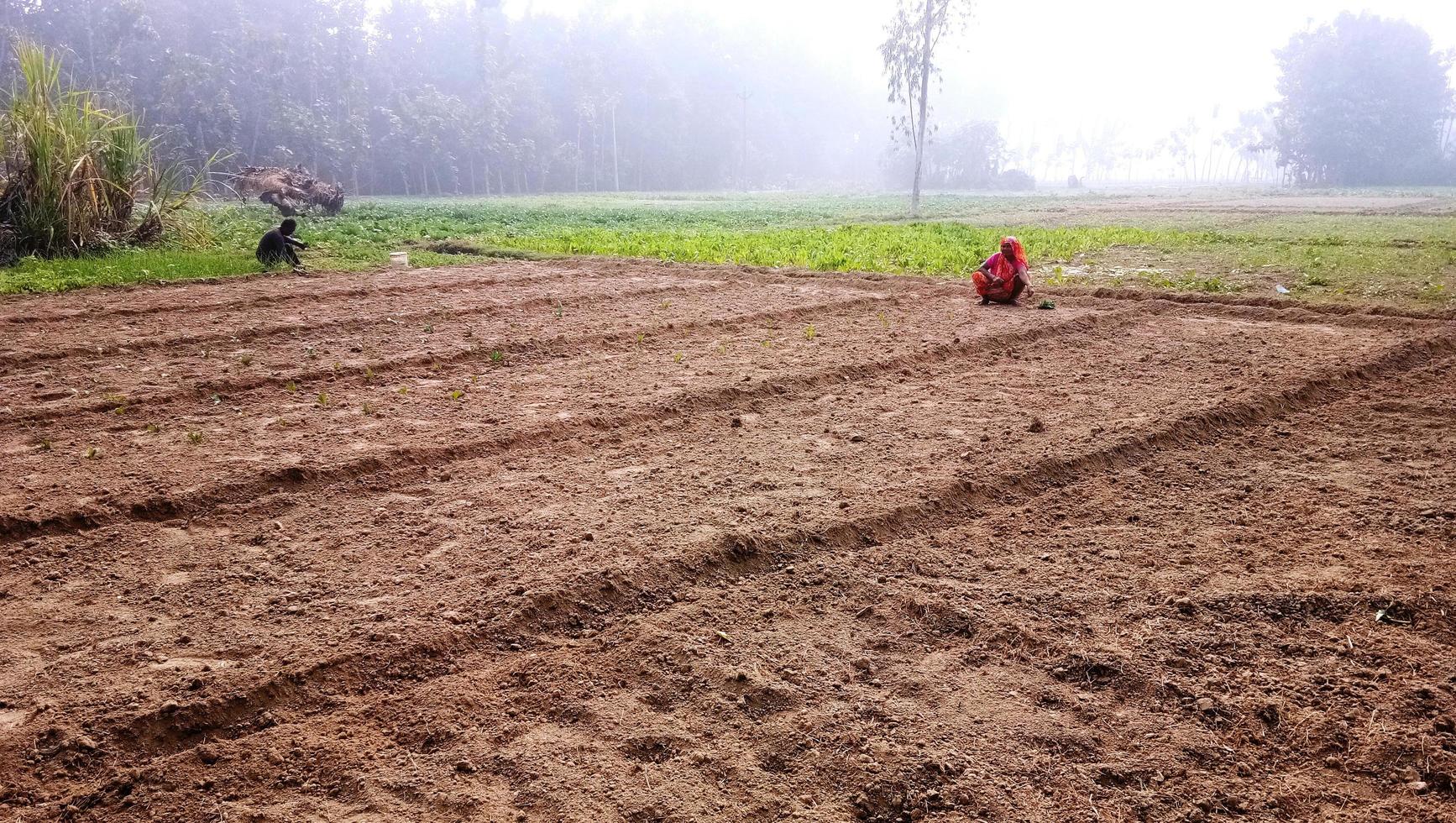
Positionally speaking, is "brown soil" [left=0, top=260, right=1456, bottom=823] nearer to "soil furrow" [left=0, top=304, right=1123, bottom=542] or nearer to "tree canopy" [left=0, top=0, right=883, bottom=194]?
"soil furrow" [left=0, top=304, right=1123, bottom=542]

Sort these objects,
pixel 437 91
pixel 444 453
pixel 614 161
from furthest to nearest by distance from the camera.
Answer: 1. pixel 614 161
2. pixel 437 91
3. pixel 444 453

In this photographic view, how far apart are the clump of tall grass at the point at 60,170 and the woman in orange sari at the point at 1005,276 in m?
11.4

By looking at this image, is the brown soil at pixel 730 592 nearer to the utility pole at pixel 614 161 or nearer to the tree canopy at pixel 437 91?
the tree canopy at pixel 437 91

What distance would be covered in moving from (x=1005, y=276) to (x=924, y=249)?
573 cm

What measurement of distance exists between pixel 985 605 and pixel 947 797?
1.08 meters

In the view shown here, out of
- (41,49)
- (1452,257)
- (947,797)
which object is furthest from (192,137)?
(947,797)

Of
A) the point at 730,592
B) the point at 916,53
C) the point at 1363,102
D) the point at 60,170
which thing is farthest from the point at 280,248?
the point at 1363,102

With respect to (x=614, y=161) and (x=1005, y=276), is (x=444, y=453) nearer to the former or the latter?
(x=1005, y=276)

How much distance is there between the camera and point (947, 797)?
97.8 inches

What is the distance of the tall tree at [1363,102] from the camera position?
60594mm

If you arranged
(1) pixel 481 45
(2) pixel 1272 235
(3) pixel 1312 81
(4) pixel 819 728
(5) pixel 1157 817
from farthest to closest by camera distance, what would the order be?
(1) pixel 481 45, (3) pixel 1312 81, (2) pixel 1272 235, (4) pixel 819 728, (5) pixel 1157 817

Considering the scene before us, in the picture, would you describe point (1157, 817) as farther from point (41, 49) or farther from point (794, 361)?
point (41, 49)

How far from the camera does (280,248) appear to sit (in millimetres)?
12859

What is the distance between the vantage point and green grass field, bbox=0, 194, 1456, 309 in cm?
1137
